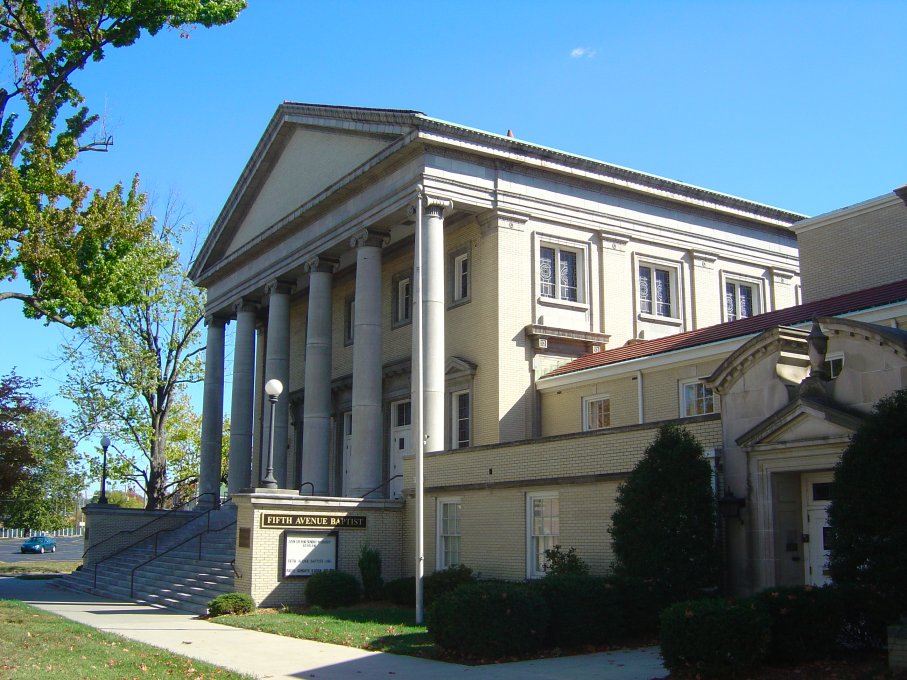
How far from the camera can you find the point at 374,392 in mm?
28203

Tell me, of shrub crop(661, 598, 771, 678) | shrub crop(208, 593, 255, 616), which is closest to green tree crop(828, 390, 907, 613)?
shrub crop(661, 598, 771, 678)

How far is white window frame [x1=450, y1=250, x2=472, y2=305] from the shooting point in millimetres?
29609

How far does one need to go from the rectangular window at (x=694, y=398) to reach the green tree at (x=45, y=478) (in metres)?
34.6

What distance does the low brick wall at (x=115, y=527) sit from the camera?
112ft

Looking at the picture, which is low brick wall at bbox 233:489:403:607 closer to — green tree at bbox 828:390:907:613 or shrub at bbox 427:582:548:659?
shrub at bbox 427:582:548:659

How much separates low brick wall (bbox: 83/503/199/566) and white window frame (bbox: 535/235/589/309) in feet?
51.4

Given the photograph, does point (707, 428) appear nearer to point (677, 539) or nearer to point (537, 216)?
point (677, 539)

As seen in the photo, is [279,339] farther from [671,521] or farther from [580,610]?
[580,610]

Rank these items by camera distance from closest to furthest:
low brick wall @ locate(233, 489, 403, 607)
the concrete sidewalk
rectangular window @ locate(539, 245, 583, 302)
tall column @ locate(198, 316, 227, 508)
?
the concrete sidewalk → low brick wall @ locate(233, 489, 403, 607) → rectangular window @ locate(539, 245, 583, 302) → tall column @ locate(198, 316, 227, 508)

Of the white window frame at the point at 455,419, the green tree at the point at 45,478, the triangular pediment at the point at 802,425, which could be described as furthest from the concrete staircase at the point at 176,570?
the green tree at the point at 45,478

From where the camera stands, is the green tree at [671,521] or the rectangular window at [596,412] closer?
the green tree at [671,521]

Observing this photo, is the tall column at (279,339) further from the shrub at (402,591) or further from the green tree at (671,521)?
the green tree at (671,521)

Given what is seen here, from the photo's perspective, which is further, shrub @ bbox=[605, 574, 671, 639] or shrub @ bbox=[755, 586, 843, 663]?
shrub @ bbox=[605, 574, 671, 639]

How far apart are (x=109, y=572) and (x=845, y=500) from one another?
2461cm
